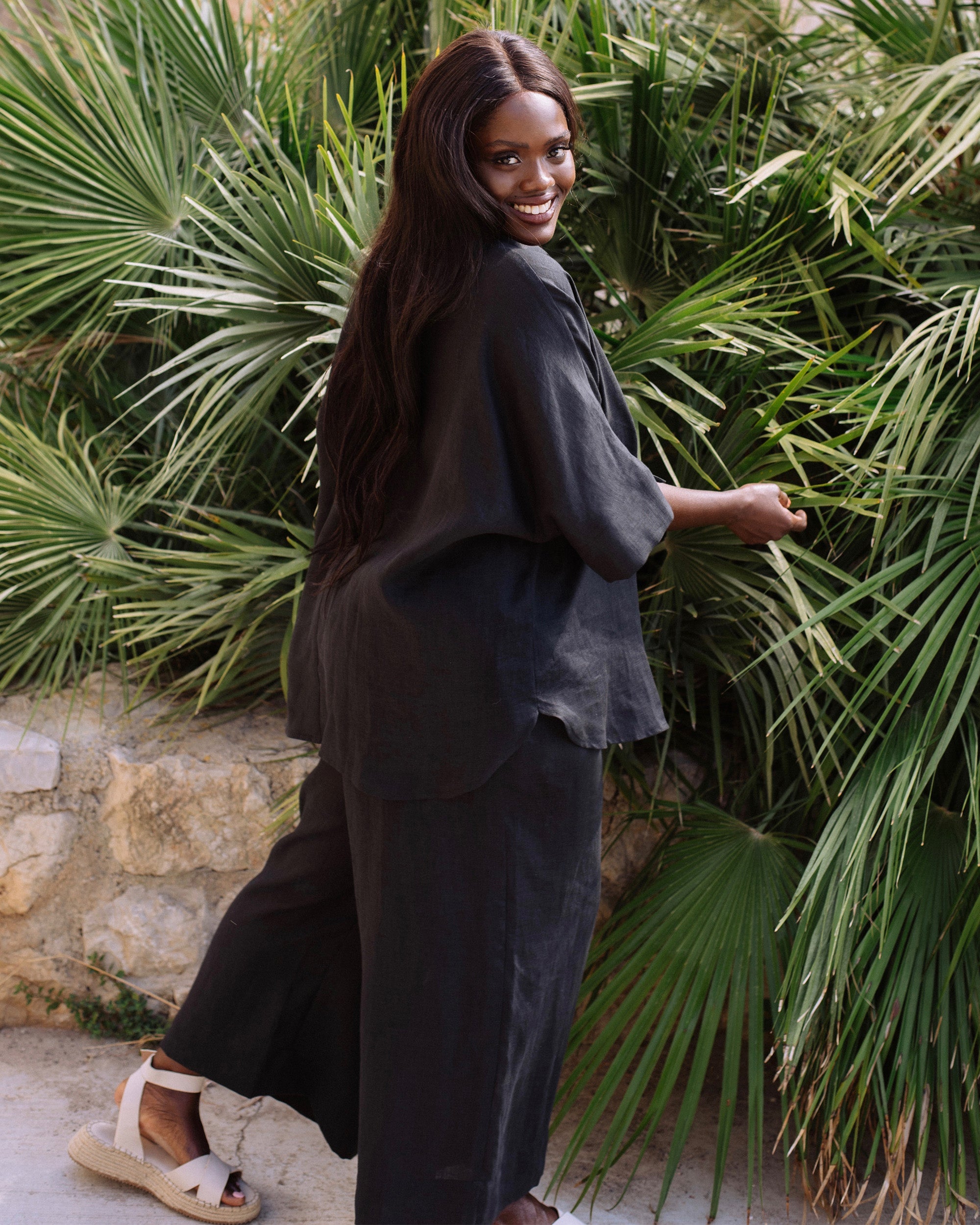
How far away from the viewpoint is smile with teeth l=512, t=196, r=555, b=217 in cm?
120

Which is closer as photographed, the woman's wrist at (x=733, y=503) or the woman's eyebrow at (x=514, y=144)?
the woman's eyebrow at (x=514, y=144)

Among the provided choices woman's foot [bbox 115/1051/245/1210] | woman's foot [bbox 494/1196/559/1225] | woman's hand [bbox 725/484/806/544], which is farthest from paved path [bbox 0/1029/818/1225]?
woman's hand [bbox 725/484/806/544]

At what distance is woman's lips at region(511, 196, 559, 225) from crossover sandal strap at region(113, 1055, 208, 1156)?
1277 mm

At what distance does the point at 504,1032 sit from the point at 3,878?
1.31 m

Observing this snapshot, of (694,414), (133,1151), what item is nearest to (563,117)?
(694,414)

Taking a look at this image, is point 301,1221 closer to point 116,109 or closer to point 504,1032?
point 504,1032

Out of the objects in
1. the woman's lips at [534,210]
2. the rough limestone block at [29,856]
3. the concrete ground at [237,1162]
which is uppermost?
the woman's lips at [534,210]

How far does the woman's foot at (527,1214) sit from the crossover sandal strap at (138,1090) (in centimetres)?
49

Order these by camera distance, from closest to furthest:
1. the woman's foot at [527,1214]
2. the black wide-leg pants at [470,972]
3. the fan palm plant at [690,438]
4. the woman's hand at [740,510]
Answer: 1. the black wide-leg pants at [470,972]
2. the woman's hand at [740,510]
3. the woman's foot at [527,1214]
4. the fan palm plant at [690,438]

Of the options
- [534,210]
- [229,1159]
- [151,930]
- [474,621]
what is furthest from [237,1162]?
[534,210]

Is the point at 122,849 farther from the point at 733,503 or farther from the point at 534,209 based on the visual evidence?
the point at 534,209

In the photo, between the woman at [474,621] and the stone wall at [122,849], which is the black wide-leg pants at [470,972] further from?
the stone wall at [122,849]

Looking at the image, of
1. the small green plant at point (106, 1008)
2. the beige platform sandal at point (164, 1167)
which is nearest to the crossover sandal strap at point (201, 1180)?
the beige platform sandal at point (164, 1167)

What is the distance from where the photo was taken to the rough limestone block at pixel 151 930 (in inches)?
87.6
